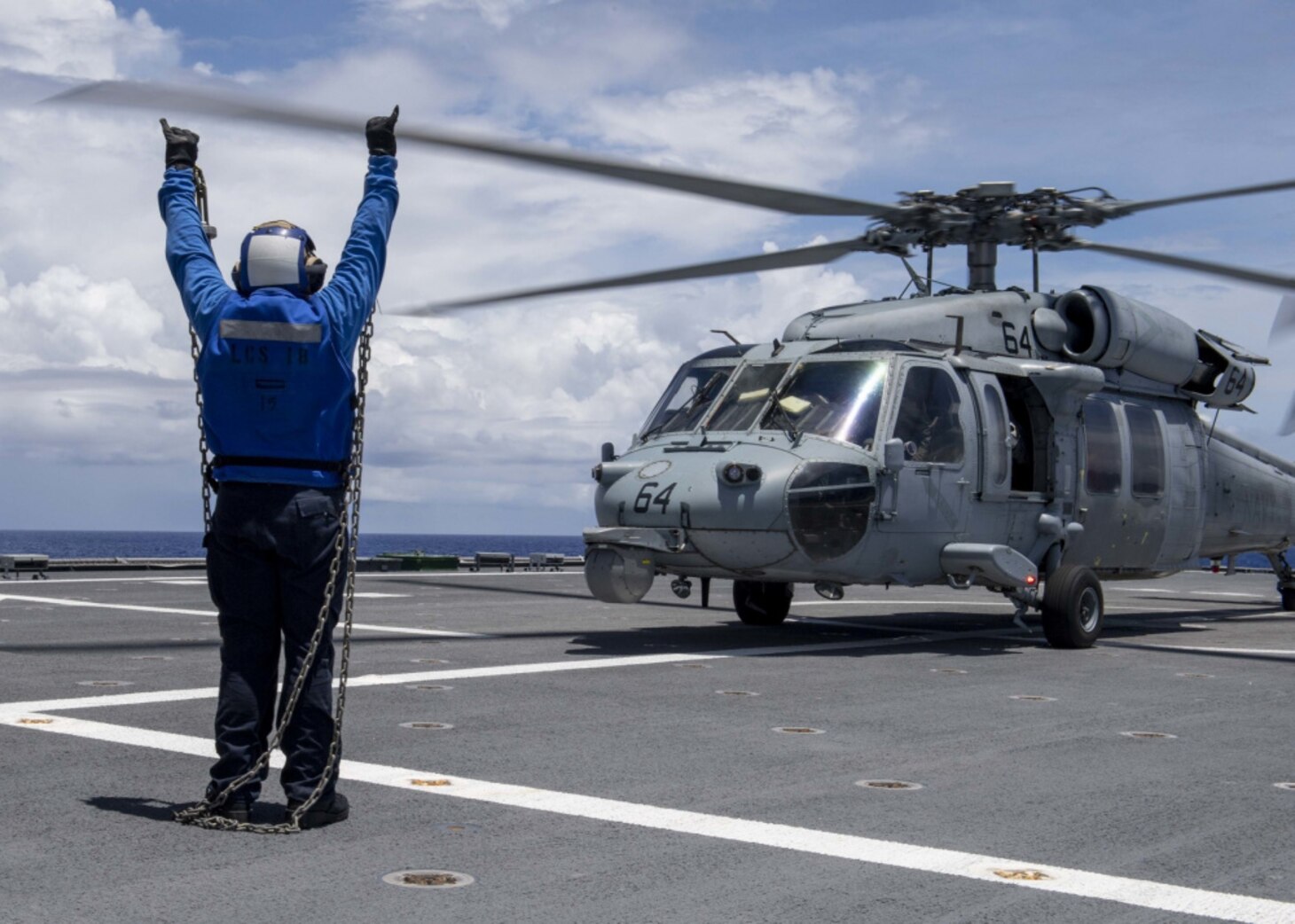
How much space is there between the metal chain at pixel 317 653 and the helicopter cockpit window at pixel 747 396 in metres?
7.26

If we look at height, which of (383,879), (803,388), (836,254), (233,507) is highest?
(836,254)

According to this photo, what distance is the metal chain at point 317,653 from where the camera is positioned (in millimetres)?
5199

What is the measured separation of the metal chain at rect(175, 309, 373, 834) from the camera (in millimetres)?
5199

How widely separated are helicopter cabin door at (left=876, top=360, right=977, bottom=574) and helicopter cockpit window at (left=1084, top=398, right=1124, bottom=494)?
193 centimetres

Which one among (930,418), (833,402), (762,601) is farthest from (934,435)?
(762,601)

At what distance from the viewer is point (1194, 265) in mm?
14016

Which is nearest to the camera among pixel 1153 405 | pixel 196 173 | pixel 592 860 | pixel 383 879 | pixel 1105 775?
pixel 383 879

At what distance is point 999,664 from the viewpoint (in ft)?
38.5

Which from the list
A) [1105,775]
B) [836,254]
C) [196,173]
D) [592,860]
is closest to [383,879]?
[592,860]

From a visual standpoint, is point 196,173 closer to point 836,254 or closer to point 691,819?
point 691,819

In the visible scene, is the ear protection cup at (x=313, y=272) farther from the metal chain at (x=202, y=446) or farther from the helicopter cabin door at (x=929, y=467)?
the helicopter cabin door at (x=929, y=467)

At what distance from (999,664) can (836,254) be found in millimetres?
4887

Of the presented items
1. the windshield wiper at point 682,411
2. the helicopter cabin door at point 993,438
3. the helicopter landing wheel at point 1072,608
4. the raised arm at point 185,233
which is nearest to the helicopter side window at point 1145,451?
the helicopter landing wheel at point 1072,608

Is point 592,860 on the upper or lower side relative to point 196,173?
lower
